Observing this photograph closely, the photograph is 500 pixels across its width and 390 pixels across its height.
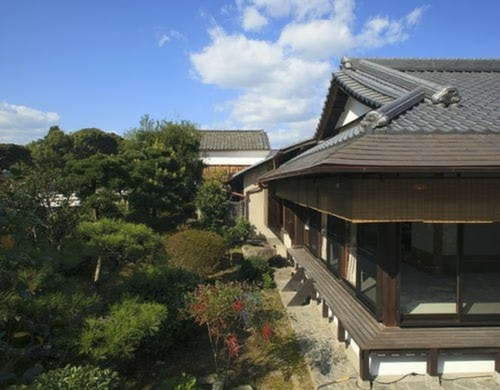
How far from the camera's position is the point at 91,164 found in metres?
13.7

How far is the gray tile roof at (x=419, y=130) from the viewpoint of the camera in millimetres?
4539

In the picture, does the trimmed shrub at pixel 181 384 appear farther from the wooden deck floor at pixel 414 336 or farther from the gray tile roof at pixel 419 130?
the gray tile roof at pixel 419 130

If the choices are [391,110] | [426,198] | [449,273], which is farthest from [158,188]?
[426,198]

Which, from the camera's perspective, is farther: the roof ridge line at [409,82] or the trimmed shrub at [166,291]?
the trimmed shrub at [166,291]

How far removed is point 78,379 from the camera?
4082 millimetres

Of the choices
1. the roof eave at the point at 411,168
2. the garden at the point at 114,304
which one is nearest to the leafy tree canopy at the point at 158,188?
the garden at the point at 114,304

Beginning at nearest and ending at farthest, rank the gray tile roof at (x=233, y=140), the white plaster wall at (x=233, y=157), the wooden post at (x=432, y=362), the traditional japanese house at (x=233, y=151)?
the wooden post at (x=432, y=362) < the traditional japanese house at (x=233, y=151) < the white plaster wall at (x=233, y=157) < the gray tile roof at (x=233, y=140)

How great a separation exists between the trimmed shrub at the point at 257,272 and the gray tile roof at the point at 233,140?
21.8 metres

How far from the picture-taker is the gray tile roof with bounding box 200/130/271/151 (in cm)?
3400

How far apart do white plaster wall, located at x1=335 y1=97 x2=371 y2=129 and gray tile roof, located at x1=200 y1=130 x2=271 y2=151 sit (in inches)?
896

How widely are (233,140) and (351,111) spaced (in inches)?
1014

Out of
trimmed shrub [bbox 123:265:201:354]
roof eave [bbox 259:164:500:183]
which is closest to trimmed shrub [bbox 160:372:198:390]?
→ trimmed shrub [bbox 123:265:201:354]

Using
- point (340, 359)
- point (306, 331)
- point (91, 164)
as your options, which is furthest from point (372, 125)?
point (91, 164)

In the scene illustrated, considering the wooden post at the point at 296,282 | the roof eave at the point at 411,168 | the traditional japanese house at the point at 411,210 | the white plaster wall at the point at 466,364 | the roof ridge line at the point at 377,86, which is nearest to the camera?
the roof eave at the point at 411,168
